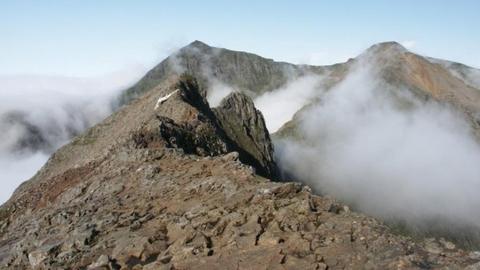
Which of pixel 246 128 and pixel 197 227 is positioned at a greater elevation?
pixel 197 227

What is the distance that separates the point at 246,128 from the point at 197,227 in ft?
191

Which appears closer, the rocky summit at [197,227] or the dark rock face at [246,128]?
the rocky summit at [197,227]

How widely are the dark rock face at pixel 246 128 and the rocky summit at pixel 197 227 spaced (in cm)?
3540

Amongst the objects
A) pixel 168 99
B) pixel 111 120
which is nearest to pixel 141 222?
pixel 168 99

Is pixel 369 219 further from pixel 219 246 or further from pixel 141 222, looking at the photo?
pixel 141 222

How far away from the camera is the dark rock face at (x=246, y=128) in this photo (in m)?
71.2

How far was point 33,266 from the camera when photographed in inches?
865

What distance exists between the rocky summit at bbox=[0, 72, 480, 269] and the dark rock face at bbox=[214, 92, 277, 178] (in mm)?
35403

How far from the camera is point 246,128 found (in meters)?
80.1

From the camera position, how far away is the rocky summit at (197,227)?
1880cm

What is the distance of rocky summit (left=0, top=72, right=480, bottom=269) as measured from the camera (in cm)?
1880

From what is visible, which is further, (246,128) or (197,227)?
(246,128)

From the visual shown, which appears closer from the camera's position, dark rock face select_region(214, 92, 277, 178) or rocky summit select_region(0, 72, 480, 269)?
rocky summit select_region(0, 72, 480, 269)

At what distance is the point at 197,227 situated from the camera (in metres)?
21.9
